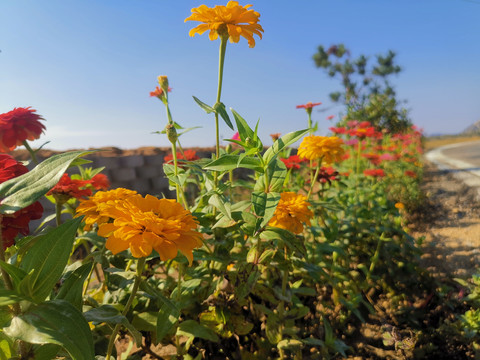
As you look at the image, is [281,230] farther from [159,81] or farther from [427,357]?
[427,357]

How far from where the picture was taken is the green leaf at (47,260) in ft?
1.96

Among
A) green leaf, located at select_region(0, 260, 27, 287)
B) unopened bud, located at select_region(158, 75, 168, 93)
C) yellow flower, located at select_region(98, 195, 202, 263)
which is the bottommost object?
green leaf, located at select_region(0, 260, 27, 287)

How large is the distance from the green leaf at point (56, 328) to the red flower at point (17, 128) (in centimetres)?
63

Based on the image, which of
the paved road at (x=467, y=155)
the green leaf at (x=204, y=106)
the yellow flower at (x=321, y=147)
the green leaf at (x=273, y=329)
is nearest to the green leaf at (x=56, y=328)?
the green leaf at (x=204, y=106)

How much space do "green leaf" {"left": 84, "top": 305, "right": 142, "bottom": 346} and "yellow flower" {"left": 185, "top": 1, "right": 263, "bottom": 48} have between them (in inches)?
31.3

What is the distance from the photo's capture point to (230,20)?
3.27ft

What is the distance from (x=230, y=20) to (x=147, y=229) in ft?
2.24

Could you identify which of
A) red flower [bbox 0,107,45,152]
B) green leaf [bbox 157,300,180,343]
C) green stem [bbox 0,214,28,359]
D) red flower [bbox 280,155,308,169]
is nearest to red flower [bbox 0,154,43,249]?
green stem [bbox 0,214,28,359]

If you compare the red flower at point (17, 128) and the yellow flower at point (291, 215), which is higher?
the red flower at point (17, 128)

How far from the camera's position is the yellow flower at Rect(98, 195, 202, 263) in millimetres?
616

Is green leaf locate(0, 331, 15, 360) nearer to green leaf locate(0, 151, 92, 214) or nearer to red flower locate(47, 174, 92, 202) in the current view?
green leaf locate(0, 151, 92, 214)

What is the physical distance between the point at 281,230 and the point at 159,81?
2.23 ft

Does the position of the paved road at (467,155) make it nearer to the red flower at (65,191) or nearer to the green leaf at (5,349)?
the red flower at (65,191)

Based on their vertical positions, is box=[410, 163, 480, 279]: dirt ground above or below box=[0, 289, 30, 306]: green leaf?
below
